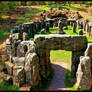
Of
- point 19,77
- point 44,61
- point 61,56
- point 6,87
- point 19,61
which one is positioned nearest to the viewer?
point 19,77

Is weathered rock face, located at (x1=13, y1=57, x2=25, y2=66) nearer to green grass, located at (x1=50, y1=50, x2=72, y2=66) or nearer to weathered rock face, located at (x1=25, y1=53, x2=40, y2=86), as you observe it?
weathered rock face, located at (x1=25, y1=53, x2=40, y2=86)

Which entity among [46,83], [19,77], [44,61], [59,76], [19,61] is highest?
[19,61]

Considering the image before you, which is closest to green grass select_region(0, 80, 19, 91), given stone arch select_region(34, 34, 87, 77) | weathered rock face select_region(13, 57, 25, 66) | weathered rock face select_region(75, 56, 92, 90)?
weathered rock face select_region(13, 57, 25, 66)

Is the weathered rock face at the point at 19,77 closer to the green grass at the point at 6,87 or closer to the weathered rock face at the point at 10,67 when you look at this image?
the green grass at the point at 6,87

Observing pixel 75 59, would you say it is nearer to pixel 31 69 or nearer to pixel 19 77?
pixel 31 69

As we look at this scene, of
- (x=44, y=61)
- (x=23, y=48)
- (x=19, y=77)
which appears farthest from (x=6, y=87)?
(x=44, y=61)

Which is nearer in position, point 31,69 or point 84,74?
point 84,74

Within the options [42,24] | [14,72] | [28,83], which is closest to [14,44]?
[14,72]

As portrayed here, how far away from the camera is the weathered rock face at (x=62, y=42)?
699 inches

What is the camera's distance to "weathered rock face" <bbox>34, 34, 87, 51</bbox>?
1775 centimetres

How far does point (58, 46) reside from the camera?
1797 cm

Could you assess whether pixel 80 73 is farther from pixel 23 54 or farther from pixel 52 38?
pixel 23 54

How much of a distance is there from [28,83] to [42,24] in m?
24.9

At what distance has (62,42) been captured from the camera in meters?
17.8
